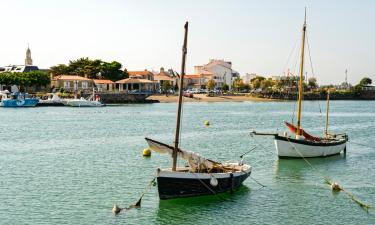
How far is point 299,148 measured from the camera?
131ft

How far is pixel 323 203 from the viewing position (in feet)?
91.0

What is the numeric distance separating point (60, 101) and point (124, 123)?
57.5 metres

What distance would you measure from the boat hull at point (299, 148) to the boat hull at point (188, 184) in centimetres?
1272

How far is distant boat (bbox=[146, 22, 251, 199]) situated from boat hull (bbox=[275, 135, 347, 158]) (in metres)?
12.0

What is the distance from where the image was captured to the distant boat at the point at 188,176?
2519cm

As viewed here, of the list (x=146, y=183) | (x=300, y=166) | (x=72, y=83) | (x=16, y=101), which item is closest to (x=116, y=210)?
(x=146, y=183)

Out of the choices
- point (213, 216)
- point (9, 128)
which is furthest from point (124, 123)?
point (213, 216)

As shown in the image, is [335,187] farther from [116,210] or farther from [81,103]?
[81,103]

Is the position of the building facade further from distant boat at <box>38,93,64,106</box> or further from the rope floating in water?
the rope floating in water

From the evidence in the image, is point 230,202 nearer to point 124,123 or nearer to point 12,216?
point 12,216

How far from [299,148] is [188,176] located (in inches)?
662

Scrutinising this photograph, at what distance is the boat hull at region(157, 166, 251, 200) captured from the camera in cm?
2517

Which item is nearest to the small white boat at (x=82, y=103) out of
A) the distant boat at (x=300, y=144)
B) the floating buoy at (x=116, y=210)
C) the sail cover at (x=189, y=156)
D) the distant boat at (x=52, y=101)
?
the distant boat at (x=52, y=101)

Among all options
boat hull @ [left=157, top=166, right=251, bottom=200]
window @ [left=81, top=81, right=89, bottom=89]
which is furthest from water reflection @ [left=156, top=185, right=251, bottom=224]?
window @ [left=81, top=81, right=89, bottom=89]
